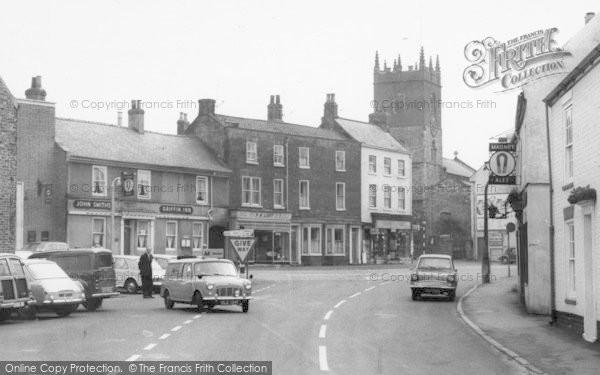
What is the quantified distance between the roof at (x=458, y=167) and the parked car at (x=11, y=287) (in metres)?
93.0

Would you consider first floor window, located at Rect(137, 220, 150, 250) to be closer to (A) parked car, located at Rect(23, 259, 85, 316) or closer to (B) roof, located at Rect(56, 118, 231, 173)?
(B) roof, located at Rect(56, 118, 231, 173)

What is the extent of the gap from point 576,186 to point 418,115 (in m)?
94.2

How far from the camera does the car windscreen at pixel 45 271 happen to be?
23.7 m

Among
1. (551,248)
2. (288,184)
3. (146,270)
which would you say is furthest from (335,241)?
(551,248)

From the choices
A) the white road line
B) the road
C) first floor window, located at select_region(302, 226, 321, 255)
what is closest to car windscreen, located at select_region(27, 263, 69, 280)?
the road

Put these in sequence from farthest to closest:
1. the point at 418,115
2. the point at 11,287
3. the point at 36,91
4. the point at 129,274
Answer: the point at 418,115 → the point at 36,91 → the point at 129,274 → the point at 11,287

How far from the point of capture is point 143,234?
2090 inches

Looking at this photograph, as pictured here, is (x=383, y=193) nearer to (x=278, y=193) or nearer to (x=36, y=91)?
(x=278, y=193)

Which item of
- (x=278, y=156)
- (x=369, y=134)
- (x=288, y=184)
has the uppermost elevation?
(x=369, y=134)

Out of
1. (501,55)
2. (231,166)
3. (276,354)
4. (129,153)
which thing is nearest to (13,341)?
(276,354)

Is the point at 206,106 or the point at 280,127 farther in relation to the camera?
the point at 280,127

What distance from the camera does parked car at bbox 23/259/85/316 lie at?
2312 centimetres

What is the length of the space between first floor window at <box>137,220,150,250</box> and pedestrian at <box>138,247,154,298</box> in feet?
71.0

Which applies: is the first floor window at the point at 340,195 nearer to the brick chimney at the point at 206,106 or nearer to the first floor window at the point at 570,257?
the brick chimney at the point at 206,106
